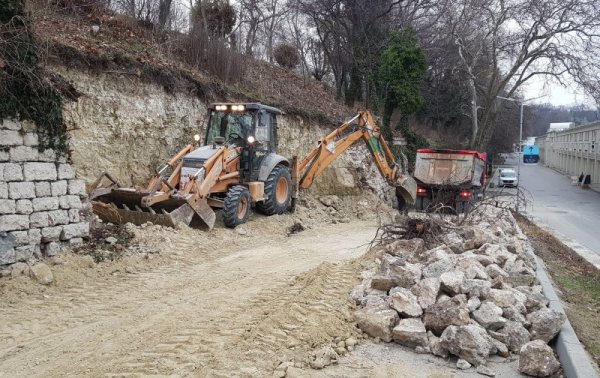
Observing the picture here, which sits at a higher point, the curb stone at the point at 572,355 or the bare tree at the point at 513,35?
the bare tree at the point at 513,35

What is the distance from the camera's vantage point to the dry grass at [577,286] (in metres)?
5.32

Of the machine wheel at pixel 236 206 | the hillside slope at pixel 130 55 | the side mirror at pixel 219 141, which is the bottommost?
the machine wheel at pixel 236 206

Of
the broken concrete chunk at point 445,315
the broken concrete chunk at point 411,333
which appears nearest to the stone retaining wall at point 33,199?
the broken concrete chunk at point 411,333

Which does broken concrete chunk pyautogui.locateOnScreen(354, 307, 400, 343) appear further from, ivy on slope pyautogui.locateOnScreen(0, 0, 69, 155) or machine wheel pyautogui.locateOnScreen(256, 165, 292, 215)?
machine wheel pyautogui.locateOnScreen(256, 165, 292, 215)

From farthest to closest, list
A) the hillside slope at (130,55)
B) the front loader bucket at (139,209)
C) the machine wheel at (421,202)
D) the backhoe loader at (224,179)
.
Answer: the machine wheel at (421,202) → the hillside slope at (130,55) → the backhoe loader at (224,179) → the front loader bucket at (139,209)

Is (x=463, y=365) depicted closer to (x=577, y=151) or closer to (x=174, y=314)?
(x=174, y=314)

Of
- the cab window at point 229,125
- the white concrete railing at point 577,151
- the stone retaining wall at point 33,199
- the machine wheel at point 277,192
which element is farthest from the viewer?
the white concrete railing at point 577,151

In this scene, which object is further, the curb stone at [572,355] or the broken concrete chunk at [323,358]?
the broken concrete chunk at [323,358]

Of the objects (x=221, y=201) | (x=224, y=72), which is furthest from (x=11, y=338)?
(x=224, y=72)

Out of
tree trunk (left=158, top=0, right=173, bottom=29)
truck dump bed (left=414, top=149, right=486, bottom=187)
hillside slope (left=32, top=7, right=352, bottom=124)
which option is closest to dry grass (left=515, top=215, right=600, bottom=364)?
truck dump bed (left=414, top=149, right=486, bottom=187)

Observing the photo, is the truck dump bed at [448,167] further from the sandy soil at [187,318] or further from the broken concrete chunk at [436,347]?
the broken concrete chunk at [436,347]

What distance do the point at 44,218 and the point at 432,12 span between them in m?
32.0

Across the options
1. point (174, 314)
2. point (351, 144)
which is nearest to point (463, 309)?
point (174, 314)

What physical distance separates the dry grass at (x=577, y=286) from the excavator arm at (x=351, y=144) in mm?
4645
